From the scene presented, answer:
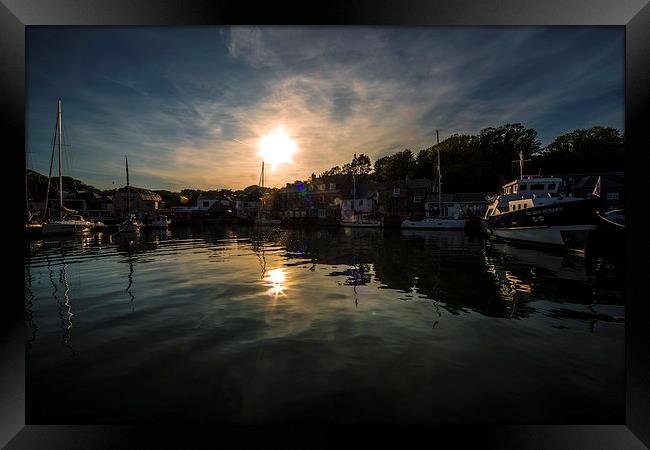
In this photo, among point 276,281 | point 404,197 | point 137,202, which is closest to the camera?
A: point 276,281

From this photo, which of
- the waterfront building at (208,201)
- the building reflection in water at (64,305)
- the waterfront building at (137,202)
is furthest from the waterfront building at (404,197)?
the waterfront building at (137,202)

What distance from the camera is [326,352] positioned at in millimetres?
4297

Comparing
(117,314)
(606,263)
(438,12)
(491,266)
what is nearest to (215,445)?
(438,12)

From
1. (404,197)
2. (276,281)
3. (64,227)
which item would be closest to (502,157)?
(404,197)

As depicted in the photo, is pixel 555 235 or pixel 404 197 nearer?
pixel 555 235

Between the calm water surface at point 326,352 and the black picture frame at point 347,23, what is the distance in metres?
1.02

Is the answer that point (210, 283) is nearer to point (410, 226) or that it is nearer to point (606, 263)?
point (606, 263)

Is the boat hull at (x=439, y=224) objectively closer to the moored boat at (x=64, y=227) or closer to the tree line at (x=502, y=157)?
the tree line at (x=502, y=157)

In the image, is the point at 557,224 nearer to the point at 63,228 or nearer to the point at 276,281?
the point at 276,281

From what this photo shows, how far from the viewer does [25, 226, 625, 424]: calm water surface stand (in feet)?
9.87

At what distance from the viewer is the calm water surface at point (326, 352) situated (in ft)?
9.87

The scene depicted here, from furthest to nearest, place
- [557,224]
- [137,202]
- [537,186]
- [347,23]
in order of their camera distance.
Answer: [137,202] < [537,186] < [557,224] < [347,23]

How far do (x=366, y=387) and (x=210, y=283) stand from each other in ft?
23.3

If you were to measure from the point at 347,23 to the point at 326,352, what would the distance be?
165 inches
